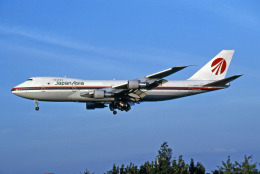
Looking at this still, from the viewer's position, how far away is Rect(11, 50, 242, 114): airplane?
7912 centimetres

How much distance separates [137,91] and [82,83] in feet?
29.4

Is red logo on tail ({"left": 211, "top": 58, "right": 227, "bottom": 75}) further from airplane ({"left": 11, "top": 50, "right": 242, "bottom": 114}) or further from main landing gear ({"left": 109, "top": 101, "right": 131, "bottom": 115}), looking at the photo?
main landing gear ({"left": 109, "top": 101, "right": 131, "bottom": 115})

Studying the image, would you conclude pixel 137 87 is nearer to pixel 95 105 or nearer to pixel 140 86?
pixel 140 86

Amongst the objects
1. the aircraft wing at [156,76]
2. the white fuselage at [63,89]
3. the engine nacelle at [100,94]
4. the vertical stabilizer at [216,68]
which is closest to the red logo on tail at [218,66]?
the vertical stabilizer at [216,68]

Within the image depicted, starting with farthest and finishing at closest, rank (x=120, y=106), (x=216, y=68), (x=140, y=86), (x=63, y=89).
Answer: (x=216, y=68) < (x=120, y=106) < (x=63, y=89) < (x=140, y=86)

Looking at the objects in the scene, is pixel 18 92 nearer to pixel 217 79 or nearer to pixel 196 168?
pixel 217 79

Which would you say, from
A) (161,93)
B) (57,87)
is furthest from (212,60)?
(57,87)

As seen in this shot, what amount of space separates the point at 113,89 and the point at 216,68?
21261 mm

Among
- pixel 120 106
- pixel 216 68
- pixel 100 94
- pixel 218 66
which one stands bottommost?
pixel 120 106

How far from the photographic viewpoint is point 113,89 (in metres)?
80.9

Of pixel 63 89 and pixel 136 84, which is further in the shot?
pixel 63 89

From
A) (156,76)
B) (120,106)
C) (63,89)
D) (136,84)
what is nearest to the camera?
(156,76)

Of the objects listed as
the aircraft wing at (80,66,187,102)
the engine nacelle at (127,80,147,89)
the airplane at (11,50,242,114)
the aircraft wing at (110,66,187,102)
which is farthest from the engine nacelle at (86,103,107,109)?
the engine nacelle at (127,80,147,89)

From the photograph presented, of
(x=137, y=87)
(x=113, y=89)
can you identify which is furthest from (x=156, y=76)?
(x=113, y=89)
